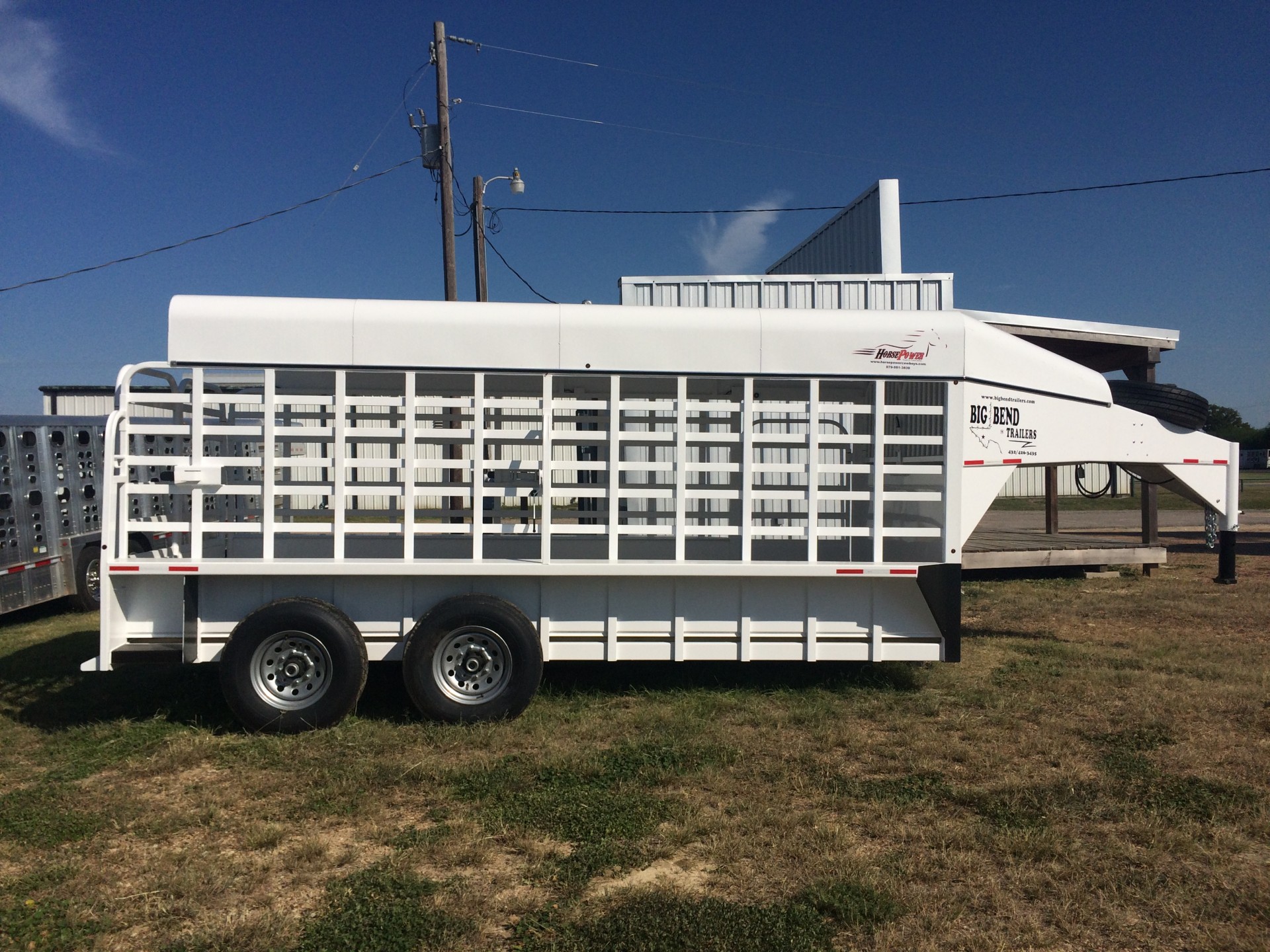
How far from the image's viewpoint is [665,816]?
4.34 m

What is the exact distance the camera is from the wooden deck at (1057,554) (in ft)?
32.0

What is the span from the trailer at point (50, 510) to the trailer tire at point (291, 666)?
4402 millimetres

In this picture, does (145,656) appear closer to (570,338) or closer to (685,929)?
(570,338)

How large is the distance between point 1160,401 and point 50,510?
1139 cm

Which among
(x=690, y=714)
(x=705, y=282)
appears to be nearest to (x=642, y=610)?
(x=690, y=714)

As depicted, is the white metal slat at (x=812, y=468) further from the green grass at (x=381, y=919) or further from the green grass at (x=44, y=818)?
the green grass at (x=44, y=818)

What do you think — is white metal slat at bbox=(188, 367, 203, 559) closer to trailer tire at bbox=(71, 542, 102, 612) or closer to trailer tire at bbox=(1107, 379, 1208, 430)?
trailer tire at bbox=(71, 542, 102, 612)

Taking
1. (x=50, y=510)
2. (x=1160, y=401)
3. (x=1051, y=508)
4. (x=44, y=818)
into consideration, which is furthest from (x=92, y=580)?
(x=1051, y=508)

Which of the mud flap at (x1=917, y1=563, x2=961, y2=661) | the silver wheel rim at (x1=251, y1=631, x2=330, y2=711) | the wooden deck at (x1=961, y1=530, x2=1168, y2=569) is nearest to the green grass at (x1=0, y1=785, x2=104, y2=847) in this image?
the silver wheel rim at (x1=251, y1=631, x2=330, y2=711)

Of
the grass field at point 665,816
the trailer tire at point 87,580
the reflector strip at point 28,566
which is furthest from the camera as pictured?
the trailer tire at point 87,580

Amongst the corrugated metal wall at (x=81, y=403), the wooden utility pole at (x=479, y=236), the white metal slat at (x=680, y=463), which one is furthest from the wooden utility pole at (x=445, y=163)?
the corrugated metal wall at (x=81, y=403)

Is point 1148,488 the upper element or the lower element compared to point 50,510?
upper

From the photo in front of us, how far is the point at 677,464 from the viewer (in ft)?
19.0

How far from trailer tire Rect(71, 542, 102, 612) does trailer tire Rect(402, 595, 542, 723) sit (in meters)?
6.58
